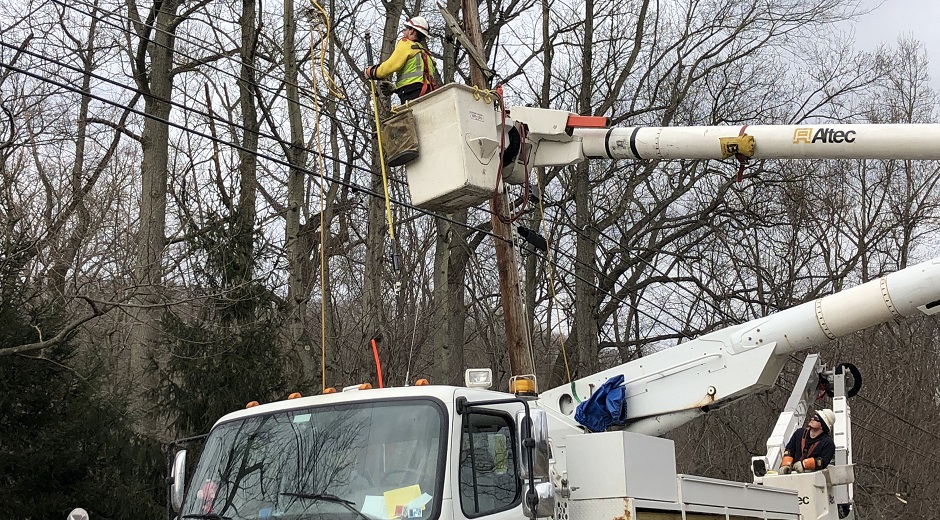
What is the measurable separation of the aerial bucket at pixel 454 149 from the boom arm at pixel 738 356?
6.28 ft

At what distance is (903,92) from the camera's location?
95.1 ft

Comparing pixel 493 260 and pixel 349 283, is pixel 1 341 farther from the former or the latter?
pixel 493 260

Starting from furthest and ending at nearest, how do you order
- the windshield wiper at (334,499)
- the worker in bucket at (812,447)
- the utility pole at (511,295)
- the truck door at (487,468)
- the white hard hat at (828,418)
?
1. the utility pole at (511,295)
2. the white hard hat at (828,418)
3. the worker in bucket at (812,447)
4. the truck door at (487,468)
5. the windshield wiper at (334,499)

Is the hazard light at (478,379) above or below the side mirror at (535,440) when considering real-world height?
above

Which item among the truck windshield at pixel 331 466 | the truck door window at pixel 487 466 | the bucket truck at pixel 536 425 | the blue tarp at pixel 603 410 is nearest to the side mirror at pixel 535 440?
the bucket truck at pixel 536 425

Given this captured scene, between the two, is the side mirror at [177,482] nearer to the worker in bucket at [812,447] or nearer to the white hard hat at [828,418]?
the worker in bucket at [812,447]

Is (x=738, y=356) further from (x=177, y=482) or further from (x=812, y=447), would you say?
(x=177, y=482)

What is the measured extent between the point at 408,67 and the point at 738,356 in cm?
371

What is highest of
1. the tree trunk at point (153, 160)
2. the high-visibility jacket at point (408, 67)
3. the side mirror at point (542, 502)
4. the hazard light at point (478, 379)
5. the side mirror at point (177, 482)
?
the tree trunk at point (153, 160)

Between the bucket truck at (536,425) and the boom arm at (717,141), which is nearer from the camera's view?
the bucket truck at (536,425)

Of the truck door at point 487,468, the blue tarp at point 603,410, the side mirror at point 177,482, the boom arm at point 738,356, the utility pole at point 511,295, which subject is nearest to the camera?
the truck door at point 487,468

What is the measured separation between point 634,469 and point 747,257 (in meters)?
18.6

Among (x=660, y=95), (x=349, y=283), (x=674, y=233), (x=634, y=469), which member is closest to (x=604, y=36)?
(x=660, y=95)

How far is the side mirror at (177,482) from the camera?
21.8 ft
